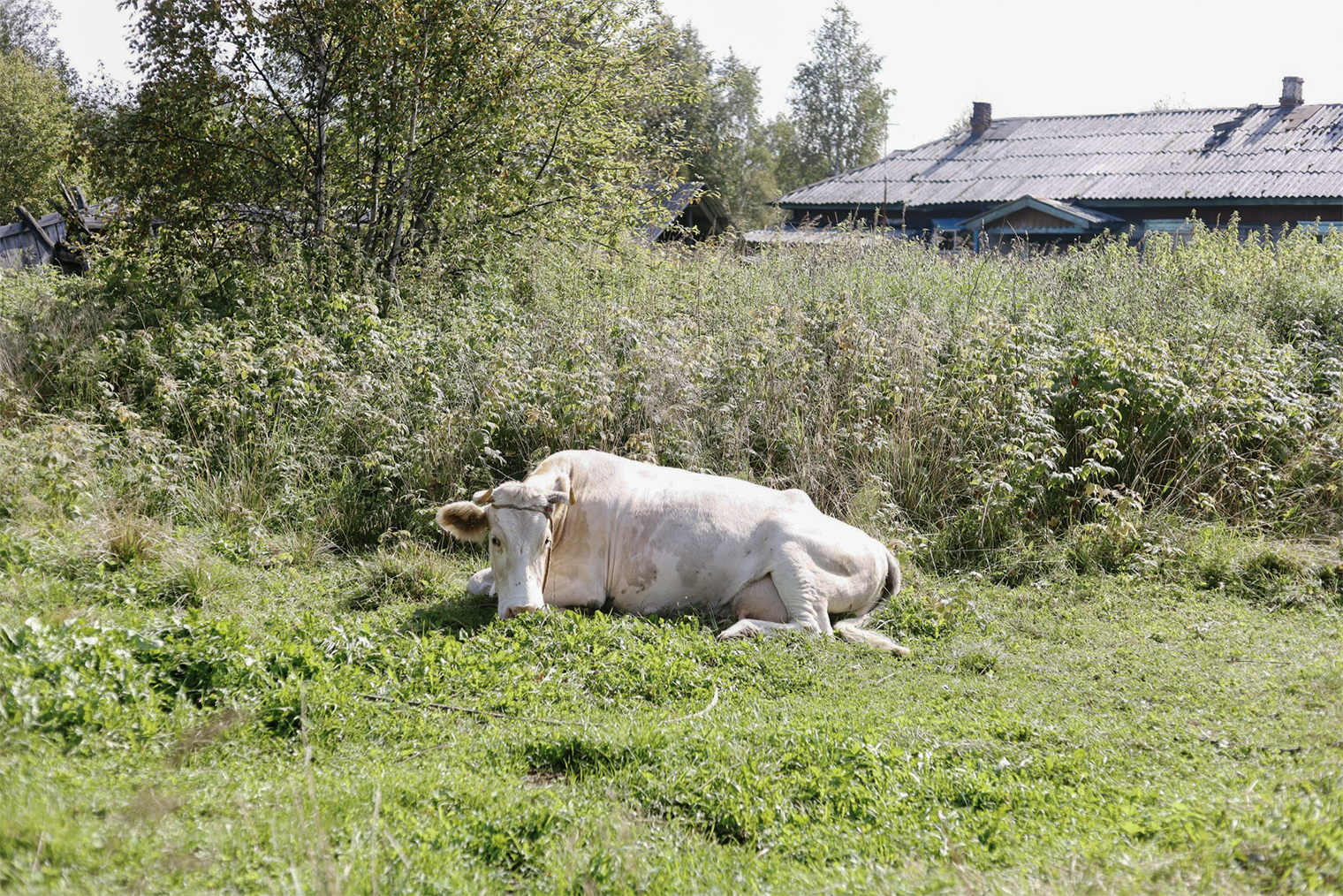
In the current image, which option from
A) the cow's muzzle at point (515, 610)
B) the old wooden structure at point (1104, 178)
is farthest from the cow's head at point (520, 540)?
the old wooden structure at point (1104, 178)

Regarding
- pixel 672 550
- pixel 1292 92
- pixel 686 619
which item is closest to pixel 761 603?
pixel 686 619

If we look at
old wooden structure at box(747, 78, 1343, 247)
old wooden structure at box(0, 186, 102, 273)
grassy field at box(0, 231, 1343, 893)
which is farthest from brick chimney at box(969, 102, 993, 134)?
old wooden structure at box(0, 186, 102, 273)


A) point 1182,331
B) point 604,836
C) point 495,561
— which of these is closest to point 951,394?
point 1182,331

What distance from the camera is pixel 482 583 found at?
22.2 ft

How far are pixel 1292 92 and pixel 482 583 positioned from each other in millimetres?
27171

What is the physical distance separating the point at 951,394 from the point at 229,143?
812 centimetres

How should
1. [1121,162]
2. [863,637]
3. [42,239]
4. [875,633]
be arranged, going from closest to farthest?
1. [863,637]
2. [875,633]
3. [42,239]
4. [1121,162]

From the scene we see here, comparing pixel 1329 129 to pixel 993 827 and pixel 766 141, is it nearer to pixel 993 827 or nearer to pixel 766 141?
pixel 993 827

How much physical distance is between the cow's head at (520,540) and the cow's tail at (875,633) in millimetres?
1828

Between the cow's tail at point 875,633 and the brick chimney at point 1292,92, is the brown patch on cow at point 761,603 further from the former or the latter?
the brick chimney at point 1292,92

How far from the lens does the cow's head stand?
20.6ft

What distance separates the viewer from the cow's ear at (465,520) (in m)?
6.73

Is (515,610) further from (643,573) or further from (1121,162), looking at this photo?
(1121,162)

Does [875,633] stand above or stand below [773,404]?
below
